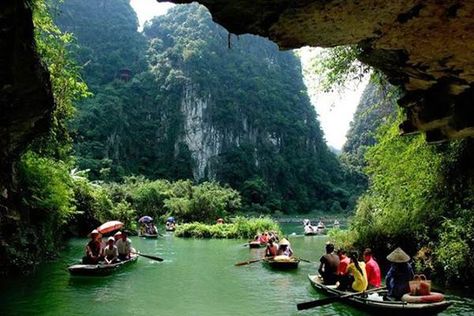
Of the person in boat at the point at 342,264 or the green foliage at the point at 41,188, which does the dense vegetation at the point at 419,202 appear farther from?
the green foliage at the point at 41,188

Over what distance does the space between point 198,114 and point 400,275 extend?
7329 centimetres

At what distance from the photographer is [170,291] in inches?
471

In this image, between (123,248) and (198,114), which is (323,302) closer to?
(123,248)

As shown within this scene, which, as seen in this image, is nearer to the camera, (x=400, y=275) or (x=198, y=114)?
(x=400, y=275)

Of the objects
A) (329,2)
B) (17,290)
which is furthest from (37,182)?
(329,2)

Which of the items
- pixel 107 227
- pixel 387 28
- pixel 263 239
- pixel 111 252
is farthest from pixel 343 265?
pixel 263 239

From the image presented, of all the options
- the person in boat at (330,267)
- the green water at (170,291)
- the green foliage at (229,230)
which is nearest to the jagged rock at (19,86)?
the green water at (170,291)

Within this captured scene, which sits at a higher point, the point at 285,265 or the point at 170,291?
the point at 285,265

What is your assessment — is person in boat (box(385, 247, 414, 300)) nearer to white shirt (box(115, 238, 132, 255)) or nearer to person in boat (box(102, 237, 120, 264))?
person in boat (box(102, 237, 120, 264))

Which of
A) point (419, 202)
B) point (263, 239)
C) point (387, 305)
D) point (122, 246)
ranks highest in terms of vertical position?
point (419, 202)

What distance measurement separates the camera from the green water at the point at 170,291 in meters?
9.85

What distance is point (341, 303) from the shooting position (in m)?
10.3

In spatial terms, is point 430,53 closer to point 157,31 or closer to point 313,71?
point 313,71

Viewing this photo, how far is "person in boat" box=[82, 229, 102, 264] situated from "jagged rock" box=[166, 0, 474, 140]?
9412mm
